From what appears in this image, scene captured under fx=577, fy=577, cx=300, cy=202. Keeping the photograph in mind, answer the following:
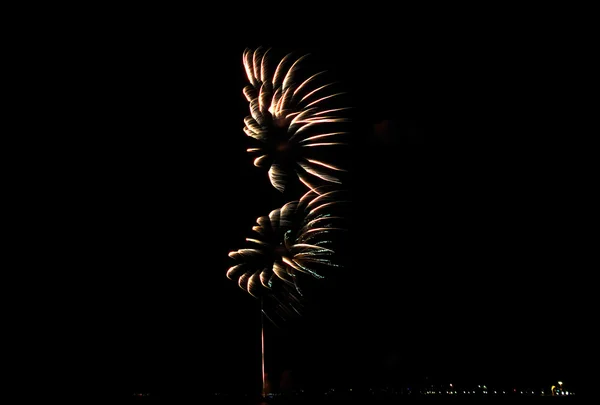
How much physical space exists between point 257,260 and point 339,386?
19.6 m

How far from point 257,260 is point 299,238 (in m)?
1.26

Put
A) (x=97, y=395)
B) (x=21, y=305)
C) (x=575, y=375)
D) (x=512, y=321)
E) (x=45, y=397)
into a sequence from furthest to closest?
(x=512, y=321)
(x=575, y=375)
(x=21, y=305)
(x=97, y=395)
(x=45, y=397)

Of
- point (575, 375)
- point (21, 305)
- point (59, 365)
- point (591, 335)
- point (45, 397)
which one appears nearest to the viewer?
point (45, 397)

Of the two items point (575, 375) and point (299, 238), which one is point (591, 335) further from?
point (299, 238)

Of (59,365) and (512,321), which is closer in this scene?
(59,365)

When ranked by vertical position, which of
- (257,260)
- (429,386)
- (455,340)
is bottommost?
(429,386)

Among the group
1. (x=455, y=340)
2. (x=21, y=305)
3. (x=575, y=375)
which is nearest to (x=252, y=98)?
(x=21, y=305)

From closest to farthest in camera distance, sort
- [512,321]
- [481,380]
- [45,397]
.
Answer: [45,397] → [512,321] → [481,380]

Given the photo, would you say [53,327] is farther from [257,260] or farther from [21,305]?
[257,260]

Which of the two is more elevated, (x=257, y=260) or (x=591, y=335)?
(x=257, y=260)

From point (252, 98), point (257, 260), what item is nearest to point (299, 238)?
point (257, 260)

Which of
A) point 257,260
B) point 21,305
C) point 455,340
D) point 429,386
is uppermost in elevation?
point 257,260

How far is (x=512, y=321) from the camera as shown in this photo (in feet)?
91.2

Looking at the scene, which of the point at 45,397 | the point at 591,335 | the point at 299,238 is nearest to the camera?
the point at 45,397
